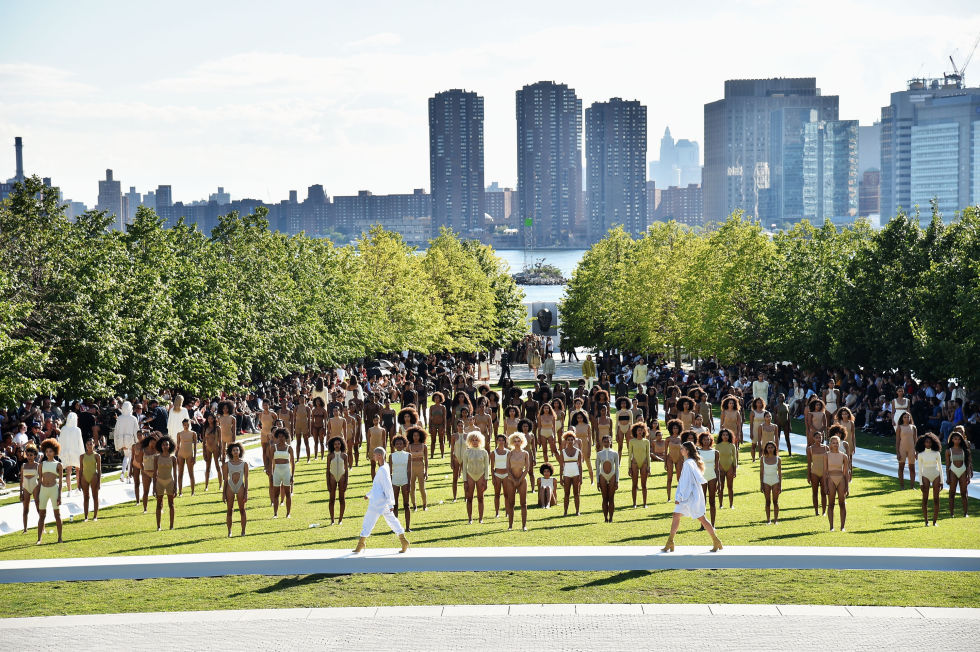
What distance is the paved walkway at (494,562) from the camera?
48.6 ft

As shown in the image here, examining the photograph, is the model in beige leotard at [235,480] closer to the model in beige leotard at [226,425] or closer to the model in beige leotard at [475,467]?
the model in beige leotard at [475,467]

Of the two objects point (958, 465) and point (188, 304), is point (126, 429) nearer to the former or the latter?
point (188, 304)

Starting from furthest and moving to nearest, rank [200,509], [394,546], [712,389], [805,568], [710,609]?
[712,389], [200,509], [394,546], [805,568], [710,609]

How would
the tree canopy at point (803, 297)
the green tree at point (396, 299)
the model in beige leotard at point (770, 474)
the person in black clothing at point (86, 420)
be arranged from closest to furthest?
the model in beige leotard at point (770, 474), the person in black clothing at point (86, 420), the tree canopy at point (803, 297), the green tree at point (396, 299)

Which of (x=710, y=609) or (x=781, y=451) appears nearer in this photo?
(x=710, y=609)

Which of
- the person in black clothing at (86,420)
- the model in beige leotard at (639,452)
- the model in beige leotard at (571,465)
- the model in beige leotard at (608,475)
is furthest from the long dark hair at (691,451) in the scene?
the person in black clothing at (86,420)

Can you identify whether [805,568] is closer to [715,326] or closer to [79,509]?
[79,509]

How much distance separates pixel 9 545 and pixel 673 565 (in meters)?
10.5

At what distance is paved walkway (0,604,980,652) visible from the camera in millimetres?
12008

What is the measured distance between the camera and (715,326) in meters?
43.9

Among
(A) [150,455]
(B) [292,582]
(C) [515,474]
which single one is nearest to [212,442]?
(A) [150,455]

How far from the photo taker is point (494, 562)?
49.5ft

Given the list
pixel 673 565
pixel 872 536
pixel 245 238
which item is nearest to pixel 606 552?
pixel 673 565

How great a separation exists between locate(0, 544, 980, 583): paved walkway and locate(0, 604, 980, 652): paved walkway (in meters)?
1.66
